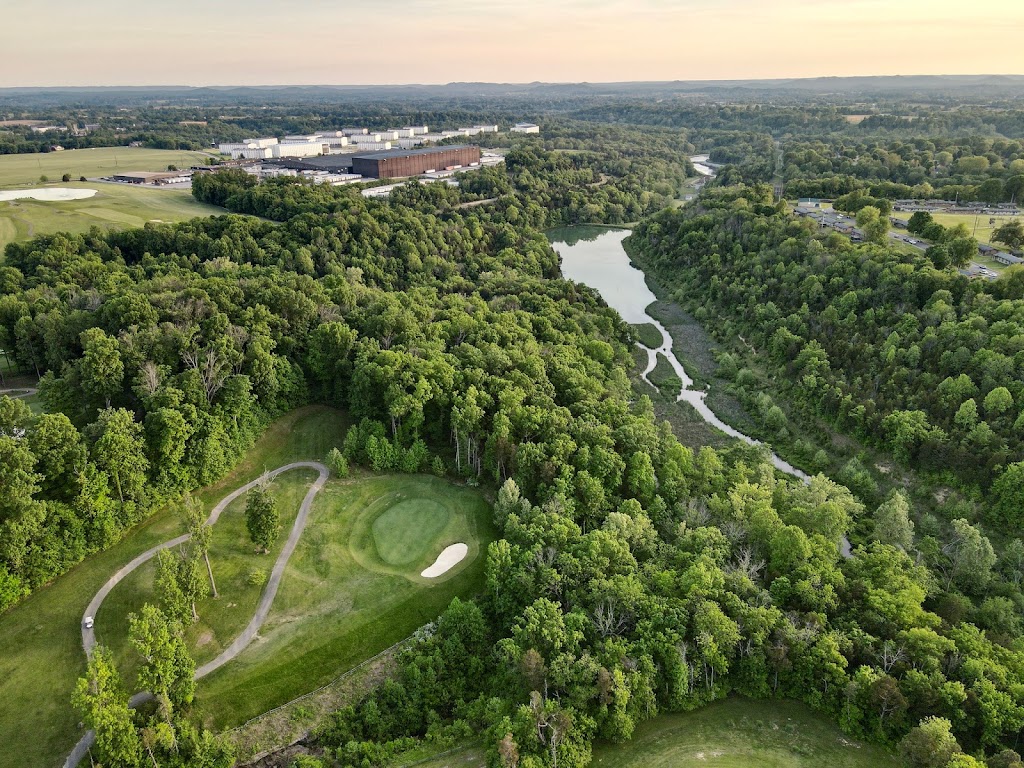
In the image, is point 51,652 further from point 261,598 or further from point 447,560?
point 447,560

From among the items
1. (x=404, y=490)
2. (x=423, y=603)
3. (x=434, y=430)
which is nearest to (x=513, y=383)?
(x=434, y=430)

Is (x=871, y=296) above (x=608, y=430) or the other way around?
above

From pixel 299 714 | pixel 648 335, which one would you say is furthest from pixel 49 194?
pixel 299 714

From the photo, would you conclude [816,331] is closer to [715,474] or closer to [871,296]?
[871,296]

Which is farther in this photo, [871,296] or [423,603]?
[871,296]

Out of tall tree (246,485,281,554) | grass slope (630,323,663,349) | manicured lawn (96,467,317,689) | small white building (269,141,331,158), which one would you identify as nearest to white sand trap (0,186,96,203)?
small white building (269,141,331,158)

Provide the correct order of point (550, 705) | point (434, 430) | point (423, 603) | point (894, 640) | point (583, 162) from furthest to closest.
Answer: point (583, 162), point (434, 430), point (423, 603), point (894, 640), point (550, 705)

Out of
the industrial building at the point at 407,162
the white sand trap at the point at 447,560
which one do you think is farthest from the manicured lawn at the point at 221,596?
the industrial building at the point at 407,162

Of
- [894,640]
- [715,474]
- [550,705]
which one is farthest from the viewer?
A: [715,474]
